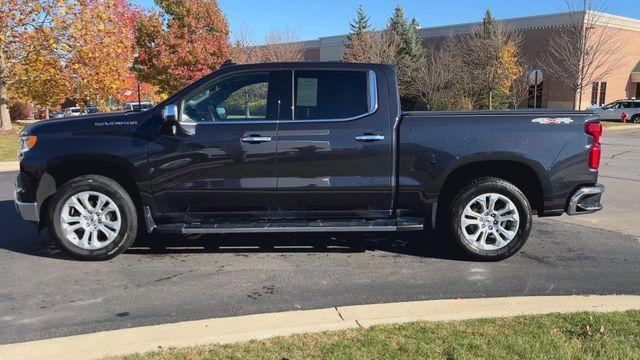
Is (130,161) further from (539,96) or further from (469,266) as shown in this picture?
(539,96)

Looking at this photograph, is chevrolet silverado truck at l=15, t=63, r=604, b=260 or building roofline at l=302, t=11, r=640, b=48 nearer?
chevrolet silverado truck at l=15, t=63, r=604, b=260

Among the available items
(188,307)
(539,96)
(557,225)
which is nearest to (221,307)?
(188,307)

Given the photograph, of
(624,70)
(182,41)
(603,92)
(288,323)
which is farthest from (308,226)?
(624,70)

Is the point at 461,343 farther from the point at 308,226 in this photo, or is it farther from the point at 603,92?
the point at 603,92

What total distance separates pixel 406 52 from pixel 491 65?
27.8ft

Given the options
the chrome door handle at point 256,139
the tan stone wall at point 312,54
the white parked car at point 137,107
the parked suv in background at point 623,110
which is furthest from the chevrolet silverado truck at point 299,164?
the tan stone wall at point 312,54

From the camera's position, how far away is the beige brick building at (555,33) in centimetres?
4094

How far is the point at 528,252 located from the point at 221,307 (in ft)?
11.3

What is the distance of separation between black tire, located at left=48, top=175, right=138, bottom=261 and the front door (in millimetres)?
326

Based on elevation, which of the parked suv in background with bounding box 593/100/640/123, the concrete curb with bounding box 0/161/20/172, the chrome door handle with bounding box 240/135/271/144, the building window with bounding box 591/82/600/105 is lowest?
the concrete curb with bounding box 0/161/20/172

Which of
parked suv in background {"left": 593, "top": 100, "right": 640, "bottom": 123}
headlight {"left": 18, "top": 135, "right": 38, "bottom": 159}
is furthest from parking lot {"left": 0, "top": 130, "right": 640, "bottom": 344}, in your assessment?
parked suv in background {"left": 593, "top": 100, "right": 640, "bottom": 123}

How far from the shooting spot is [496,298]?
4.31 m

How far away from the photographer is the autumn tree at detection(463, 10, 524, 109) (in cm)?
3347

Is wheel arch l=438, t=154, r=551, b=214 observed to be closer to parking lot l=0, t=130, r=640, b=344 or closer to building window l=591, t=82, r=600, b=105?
parking lot l=0, t=130, r=640, b=344
